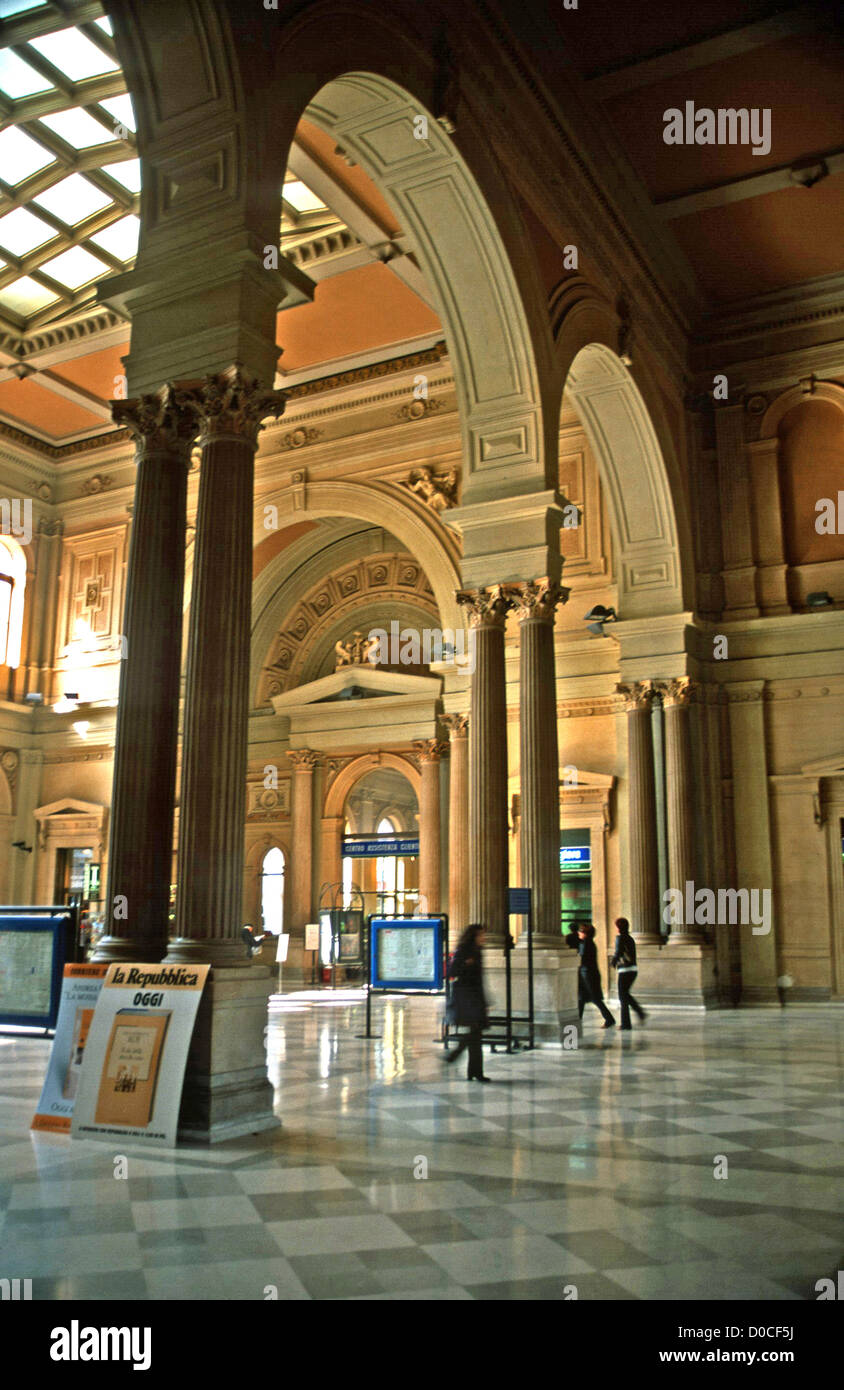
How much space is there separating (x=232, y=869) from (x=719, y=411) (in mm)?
13739

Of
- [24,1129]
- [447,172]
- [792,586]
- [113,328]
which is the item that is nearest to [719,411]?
[792,586]

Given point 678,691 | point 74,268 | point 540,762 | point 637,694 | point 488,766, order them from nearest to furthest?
1. point 488,766
2. point 540,762
3. point 678,691
4. point 637,694
5. point 74,268

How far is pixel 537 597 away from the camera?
12.1m

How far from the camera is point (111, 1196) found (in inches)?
198

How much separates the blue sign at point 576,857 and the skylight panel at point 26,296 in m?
13.6

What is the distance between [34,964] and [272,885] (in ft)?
51.0

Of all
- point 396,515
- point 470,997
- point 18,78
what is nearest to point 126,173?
point 18,78

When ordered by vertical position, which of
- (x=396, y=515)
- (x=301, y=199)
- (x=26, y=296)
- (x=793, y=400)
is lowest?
(x=396, y=515)

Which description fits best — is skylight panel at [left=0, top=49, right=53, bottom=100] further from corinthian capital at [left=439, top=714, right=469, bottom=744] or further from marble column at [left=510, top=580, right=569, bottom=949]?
corinthian capital at [left=439, top=714, right=469, bottom=744]

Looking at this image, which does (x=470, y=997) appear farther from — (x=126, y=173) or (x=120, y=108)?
(x=126, y=173)

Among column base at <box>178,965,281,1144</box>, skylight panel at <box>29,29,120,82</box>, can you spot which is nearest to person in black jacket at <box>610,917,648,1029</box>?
column base at <box>178,965,281,1144</box>

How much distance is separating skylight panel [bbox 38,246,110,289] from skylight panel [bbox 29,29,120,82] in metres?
4.32

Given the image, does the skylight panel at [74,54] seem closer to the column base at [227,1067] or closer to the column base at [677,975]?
the column base at [227,1067]

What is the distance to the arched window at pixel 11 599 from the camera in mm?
24391
